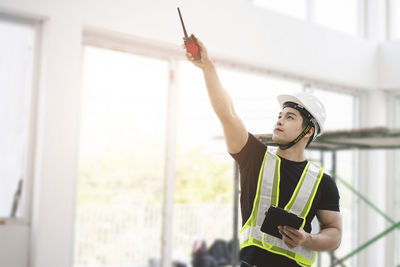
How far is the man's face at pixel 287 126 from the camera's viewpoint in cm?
165

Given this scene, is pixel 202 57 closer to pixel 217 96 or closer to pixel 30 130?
pixel 217 96

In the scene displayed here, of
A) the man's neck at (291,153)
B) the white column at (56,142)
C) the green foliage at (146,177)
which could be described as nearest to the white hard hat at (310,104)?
the man's neck at (291,153)

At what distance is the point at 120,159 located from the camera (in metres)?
3.79

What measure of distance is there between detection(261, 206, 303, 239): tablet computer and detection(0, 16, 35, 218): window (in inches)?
87.6

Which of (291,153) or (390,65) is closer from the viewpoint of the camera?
(291,153)

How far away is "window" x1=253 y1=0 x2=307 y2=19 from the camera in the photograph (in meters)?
4.93

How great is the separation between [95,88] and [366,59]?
3.19 meters

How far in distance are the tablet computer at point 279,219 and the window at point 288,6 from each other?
11.8ft

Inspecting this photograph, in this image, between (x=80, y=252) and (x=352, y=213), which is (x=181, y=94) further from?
(x=352, y=213)

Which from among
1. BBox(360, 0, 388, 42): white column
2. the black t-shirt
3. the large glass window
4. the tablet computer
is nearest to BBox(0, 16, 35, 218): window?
the large glass window

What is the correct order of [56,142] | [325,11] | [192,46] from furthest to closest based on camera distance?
[325,11], [56,142], [192,46]

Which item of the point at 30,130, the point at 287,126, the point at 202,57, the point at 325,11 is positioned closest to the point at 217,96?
the point at 202,57

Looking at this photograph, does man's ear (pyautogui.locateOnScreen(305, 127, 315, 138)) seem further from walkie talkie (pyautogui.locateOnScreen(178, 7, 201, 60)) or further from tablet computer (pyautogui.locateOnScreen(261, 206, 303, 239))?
walkie talkie (pyautogui.locateOnScreen(178, 7, 201, 60))

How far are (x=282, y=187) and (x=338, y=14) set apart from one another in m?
4.54
